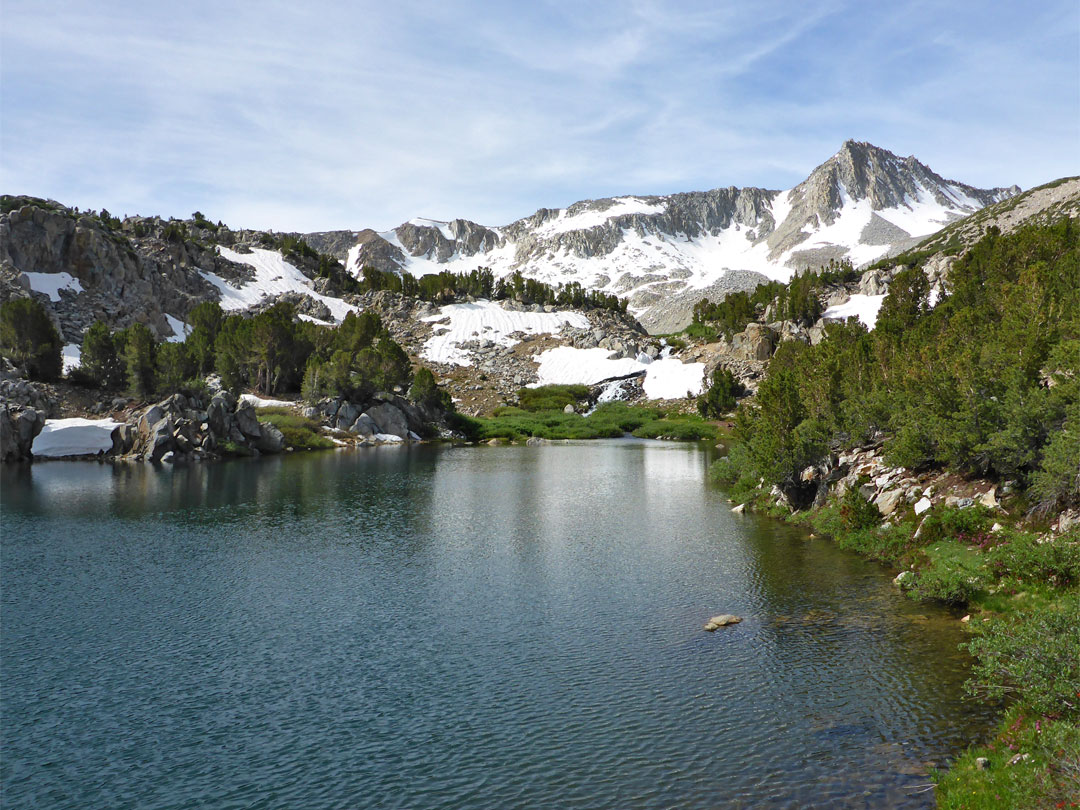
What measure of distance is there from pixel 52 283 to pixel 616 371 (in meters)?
133

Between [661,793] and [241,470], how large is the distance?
75.7 metres

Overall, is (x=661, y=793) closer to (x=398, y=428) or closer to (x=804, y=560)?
(x=804, y=560)

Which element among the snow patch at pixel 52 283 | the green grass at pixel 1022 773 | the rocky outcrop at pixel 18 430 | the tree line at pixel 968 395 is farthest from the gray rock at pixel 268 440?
the green grass at pixel 1022 773

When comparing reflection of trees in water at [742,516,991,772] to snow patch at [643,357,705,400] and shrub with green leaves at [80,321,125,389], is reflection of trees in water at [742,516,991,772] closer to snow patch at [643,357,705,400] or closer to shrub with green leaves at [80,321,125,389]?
shrub with green leaves at [80,321,125,389]

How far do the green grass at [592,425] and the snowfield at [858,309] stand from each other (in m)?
58.7

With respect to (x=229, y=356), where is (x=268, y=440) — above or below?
below

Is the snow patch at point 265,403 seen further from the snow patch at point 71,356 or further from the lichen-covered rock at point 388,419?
the snow patch at point 71,356

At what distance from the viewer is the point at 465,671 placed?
2303 centimetres

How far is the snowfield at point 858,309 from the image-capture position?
586 ft

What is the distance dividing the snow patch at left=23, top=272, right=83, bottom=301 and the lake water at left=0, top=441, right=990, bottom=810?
125292mm

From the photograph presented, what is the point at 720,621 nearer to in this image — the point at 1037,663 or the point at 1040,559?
the point at 1037,663

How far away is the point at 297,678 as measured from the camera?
74.1 feet

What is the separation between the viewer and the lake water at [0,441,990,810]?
54.4 ft

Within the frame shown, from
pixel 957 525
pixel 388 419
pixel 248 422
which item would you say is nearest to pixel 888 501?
pixel 957 525
